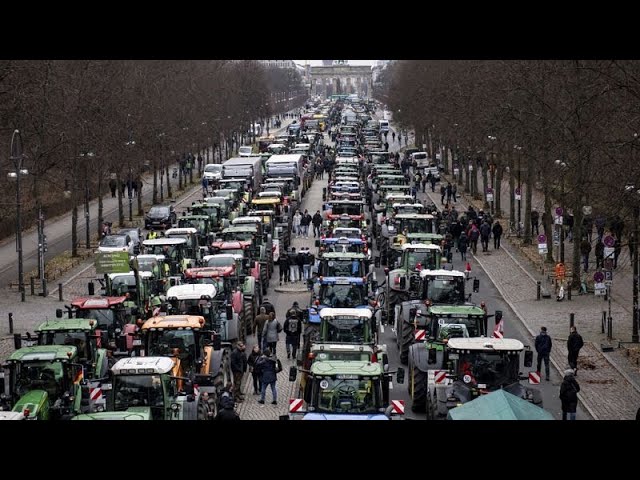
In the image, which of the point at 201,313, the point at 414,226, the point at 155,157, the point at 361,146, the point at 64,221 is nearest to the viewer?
Result: the point at 201,313

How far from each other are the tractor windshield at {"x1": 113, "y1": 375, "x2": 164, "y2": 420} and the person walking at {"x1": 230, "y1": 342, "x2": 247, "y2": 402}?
226 inches

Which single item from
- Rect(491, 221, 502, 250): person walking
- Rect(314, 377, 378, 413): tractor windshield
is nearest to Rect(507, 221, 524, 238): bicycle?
Rect(491, 221, 502, 250): person walking

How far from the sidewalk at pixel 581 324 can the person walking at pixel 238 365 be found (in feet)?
24.2

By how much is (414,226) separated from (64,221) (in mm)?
27278

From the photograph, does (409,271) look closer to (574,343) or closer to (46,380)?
(574,343)

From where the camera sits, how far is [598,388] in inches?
1140

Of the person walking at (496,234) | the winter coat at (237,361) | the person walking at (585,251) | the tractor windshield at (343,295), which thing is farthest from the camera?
the person walking at (496,234)

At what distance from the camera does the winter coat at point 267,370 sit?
87.7 feet

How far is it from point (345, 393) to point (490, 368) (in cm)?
327

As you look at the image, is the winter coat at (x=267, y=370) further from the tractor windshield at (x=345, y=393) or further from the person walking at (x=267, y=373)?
the tractor windshield at (x=345, y=393)

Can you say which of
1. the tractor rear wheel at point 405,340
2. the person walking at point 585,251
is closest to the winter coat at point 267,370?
the tractor rear wheel at point 405,340

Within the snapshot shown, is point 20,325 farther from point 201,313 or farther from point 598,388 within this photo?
point 598,388

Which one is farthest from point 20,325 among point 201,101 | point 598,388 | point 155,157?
point 201,101

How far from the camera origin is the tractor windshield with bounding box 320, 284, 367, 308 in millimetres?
31297
